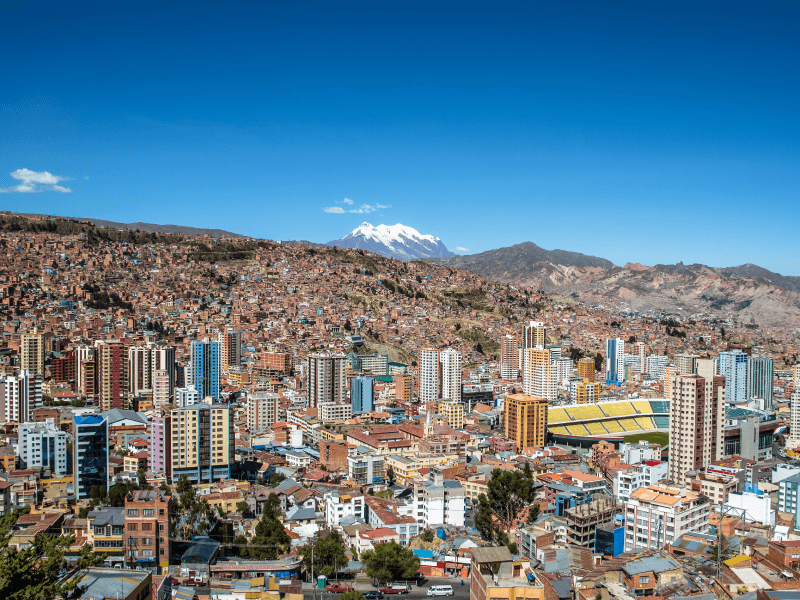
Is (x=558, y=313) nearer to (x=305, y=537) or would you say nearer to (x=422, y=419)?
(x=422, y=419)

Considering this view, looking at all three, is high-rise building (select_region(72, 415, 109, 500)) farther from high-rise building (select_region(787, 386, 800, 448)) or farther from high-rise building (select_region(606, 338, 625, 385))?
high-rise building (select_region(606, 338, 625, 385))

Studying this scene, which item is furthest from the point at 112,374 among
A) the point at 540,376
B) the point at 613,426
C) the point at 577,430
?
the point at 613,426

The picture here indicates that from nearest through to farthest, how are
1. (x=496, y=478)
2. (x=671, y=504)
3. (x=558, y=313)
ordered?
(x=671, y=504), (x=496, y=478), (x=558, y=313)

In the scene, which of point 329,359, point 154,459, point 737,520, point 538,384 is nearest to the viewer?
point 737,520

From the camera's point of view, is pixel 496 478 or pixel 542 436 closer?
pixel 496 478

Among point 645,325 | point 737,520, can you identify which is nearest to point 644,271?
point 645,325
